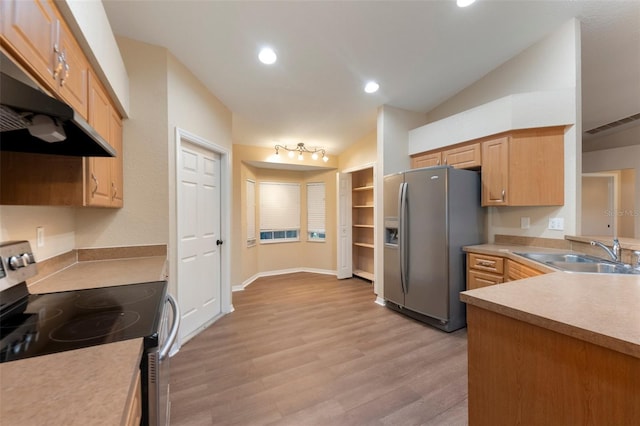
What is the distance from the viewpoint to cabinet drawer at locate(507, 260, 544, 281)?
2095 millimetres

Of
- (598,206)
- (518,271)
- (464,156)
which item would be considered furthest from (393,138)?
(598,206)

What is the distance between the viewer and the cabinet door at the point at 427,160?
3.44 m

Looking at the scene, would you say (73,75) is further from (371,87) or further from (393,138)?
(393,138)

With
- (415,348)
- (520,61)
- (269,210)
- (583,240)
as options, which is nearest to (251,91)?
(269,210)

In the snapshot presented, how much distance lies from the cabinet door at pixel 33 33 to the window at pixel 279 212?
13.6ft

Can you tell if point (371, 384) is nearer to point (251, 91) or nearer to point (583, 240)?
point (583, 240)

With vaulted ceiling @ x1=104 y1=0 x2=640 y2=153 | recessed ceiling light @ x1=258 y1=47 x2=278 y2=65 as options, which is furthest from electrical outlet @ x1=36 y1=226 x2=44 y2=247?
recessed ceiling light @ x1=258 y1=47 x2=278 y2=65

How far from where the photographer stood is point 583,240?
222 cm

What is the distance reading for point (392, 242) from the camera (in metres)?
3.44

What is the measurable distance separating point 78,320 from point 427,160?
3785 mm

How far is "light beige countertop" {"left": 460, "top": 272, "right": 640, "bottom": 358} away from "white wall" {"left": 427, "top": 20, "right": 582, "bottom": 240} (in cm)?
146

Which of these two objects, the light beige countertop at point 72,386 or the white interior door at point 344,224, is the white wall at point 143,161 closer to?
the light beige countertop at point 72,386

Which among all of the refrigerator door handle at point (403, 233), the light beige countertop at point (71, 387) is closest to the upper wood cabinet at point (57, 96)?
the light beige countertop at point (71, 387)

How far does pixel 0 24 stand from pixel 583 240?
370cm
